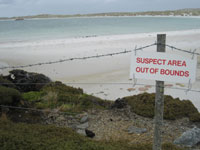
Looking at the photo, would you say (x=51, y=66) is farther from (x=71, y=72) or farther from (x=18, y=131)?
(x=18, y=131)

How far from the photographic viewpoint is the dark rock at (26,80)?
327 inches

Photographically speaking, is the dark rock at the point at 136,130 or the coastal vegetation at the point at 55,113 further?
the dark rock at the point at 136,130

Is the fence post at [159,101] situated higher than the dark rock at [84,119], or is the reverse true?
the fence post at [159,101]

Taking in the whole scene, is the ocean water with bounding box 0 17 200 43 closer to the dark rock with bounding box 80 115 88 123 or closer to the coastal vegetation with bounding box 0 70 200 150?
the coastal vegetation with bounding box 0 70 200 150

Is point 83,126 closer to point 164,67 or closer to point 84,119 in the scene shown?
point 84,119

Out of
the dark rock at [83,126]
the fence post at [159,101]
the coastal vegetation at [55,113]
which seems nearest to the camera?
the fence post at [159,101]

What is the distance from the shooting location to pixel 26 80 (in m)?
8.53

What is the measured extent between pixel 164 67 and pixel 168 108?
3458 mm

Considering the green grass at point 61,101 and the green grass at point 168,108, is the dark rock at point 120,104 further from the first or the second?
the green grass at point 61,101

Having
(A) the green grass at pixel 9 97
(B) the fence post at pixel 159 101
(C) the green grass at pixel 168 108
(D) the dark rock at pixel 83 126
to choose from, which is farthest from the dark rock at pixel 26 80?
(B) the fence post at pixel 159 101

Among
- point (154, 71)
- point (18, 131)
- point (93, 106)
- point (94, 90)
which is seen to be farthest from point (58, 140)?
point (94, 90)

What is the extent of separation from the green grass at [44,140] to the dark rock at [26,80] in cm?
387

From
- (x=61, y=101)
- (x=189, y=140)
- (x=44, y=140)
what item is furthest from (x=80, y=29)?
(x=44, y=140)

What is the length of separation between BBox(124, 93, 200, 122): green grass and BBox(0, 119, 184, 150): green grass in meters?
1.81
